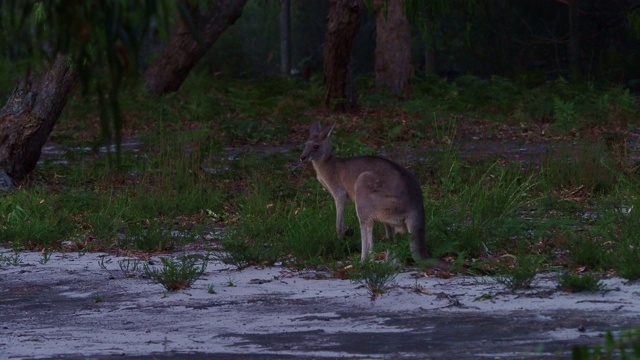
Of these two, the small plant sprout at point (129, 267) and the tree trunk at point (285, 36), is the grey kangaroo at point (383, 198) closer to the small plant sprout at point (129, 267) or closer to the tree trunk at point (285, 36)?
the small plant sprout at point (129, 267)

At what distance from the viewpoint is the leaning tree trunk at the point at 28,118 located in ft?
43.9

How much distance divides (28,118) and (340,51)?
7.18 meters

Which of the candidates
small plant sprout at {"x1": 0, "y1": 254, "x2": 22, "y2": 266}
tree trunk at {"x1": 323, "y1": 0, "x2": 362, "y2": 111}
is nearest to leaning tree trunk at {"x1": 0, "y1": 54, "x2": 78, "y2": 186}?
small plant sprout at {"x1": 0, "y1": 254, "x2": 22, "y2": 266}

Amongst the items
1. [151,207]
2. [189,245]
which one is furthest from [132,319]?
[151,207]

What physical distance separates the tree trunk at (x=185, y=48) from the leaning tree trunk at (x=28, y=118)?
590cm

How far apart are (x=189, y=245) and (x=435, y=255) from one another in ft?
8.16

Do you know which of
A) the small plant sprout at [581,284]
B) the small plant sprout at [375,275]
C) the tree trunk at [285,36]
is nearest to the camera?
the small plant sprout at [581,284]

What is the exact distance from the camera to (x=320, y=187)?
12000 millimetres

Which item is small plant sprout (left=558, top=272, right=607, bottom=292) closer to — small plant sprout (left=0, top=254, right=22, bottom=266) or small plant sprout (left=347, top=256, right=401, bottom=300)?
small plant sprout (left=347, top=256, right=401, bottom=300)

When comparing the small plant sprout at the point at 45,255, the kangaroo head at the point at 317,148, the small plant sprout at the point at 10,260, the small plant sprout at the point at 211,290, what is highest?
the kangaroo head at the point at 317,148

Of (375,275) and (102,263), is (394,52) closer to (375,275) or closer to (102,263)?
(102,263)

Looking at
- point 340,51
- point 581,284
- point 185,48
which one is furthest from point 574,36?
point 581,284

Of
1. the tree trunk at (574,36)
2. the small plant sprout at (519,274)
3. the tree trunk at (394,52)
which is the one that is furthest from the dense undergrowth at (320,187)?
the tree trunk at (574,36)

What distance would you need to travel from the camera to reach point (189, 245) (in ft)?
32.7
